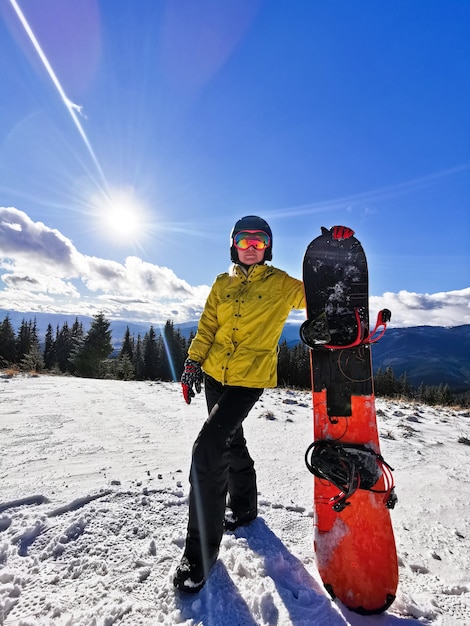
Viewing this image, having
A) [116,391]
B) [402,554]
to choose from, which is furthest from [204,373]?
[116,391]

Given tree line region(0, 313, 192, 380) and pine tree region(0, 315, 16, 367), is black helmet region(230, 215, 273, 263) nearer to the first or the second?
tree line region(0, 313, 192, 380)

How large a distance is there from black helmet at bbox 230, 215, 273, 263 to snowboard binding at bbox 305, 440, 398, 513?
168 cm

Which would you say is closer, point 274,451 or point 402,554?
point 402,554

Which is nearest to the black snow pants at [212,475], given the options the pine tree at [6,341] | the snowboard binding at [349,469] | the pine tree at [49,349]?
the snowboard binding at [349,469]

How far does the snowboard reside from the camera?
185cm

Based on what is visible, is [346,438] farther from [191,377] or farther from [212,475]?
[191,377]

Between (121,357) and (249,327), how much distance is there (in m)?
52.6

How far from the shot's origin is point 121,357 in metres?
51.4

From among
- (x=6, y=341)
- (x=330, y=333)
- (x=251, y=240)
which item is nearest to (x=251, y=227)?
(x=251, y=240)

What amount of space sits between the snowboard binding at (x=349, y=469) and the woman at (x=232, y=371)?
598mm

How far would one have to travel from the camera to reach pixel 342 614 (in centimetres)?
169

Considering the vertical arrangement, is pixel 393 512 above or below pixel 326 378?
below

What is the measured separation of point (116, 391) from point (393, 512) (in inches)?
291

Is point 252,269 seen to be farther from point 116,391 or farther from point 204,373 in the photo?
point 116,391
